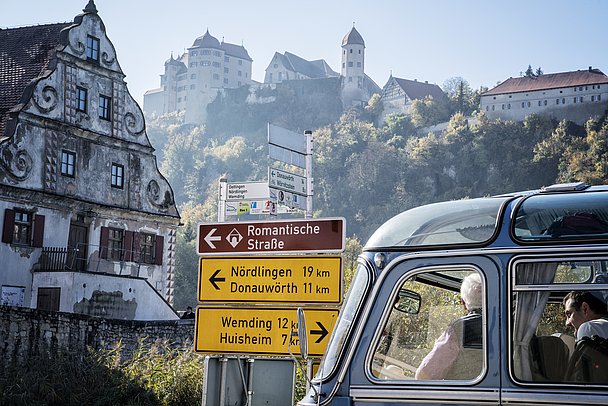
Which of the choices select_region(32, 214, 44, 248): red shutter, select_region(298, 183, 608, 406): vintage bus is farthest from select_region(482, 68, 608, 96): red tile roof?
select_region(298, 183, 608, 406): vintage bus

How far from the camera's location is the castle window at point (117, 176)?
120 feet

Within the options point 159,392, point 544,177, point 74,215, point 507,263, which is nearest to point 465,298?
point 507,263

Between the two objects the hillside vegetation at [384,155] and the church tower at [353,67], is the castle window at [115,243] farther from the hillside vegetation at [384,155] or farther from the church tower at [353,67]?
the church tower at [353,67]

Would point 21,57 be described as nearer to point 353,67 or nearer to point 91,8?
point 91,8

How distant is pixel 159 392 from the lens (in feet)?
52.9

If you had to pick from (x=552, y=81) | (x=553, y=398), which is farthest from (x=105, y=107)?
(x=552, y=81)

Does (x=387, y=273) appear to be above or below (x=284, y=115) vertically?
below

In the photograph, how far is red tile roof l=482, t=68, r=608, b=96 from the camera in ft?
420

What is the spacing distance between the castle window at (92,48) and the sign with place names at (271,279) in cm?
2704

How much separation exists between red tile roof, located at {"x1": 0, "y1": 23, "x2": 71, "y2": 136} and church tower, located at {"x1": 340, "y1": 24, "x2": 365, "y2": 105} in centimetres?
12694

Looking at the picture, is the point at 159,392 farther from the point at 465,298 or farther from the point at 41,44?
the point at 41,44

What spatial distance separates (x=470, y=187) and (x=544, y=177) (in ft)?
33.4

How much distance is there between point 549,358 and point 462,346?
527 millimetres

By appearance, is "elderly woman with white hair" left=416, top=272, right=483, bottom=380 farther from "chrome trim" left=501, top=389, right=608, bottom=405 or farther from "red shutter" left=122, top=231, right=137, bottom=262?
"red shutter" left=122, top=231, right=137, bottom=262
